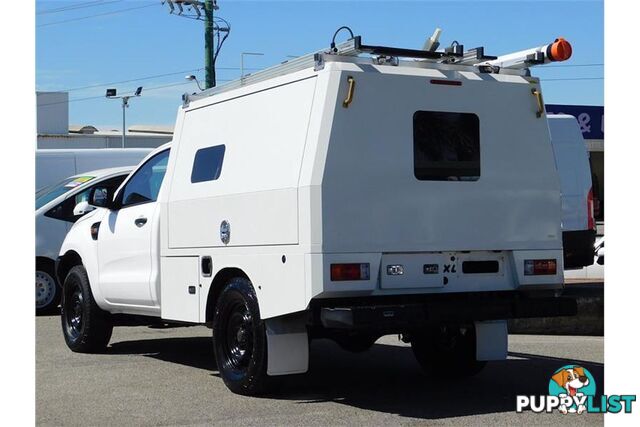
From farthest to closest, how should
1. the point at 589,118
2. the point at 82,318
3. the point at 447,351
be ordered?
the point at 589,118
the point at 82,318
the point at 447,351

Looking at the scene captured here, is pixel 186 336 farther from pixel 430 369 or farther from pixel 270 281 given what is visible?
pixel 270 281

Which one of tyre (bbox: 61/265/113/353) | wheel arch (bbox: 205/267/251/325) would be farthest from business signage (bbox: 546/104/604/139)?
wheel arch (bbox: 205/267/251/325)

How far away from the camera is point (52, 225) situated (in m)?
15.9

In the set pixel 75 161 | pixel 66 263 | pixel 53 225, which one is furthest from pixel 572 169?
pixel 75 161

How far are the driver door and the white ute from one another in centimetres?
80

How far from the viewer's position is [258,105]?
28.1ft

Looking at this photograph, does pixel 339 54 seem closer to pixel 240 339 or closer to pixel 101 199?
pixel 240 339

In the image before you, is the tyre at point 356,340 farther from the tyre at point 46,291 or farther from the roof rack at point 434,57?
the tyre at point 46,291

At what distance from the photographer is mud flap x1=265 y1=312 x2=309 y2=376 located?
810cm

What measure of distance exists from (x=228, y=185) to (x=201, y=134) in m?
0.83

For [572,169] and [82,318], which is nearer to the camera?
[82,318]

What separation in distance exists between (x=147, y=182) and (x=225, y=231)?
2.17 m

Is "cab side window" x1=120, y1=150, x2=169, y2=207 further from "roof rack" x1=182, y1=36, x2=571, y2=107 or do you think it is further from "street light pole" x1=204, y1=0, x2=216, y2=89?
"street light pole" x1=204, y1=0, x2=216, y2=89

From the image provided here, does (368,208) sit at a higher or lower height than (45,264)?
higher
